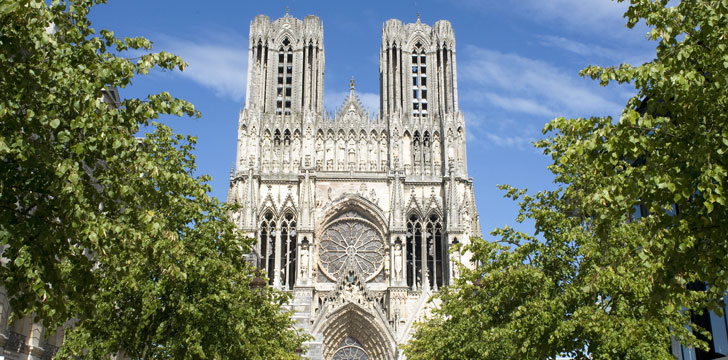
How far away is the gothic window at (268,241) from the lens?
5050 cm

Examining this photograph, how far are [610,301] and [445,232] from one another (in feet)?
103

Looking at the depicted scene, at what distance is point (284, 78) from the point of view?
183ft

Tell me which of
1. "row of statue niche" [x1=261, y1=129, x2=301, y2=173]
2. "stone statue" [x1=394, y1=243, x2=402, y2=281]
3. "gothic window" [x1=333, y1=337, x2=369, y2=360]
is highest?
"row of statue niche" [x1=261, y1=129, x2=301, y2=173]

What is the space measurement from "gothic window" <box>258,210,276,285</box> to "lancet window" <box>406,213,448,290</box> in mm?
8965

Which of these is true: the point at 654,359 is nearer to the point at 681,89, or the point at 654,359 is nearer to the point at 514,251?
the point at 514,251

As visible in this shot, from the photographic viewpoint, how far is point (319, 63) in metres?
56.3

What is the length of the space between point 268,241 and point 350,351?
350 inches

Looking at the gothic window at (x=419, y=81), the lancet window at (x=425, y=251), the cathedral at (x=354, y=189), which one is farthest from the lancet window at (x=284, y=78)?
the lancet window at (x=425, y=251)

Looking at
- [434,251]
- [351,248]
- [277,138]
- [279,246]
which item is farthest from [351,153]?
[434,251]

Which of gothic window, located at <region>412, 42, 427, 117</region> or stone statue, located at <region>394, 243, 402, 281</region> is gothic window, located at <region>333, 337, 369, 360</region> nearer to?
stone statue, located at <region>394, 243, 402, 281</region>

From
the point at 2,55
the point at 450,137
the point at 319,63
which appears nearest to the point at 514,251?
the point at 2,55

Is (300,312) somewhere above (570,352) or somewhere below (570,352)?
above

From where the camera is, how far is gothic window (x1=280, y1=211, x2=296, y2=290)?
166ft

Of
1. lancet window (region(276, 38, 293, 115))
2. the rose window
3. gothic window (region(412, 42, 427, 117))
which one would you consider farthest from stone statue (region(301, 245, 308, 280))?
gothic window (region(412, 42, 427, 117))
